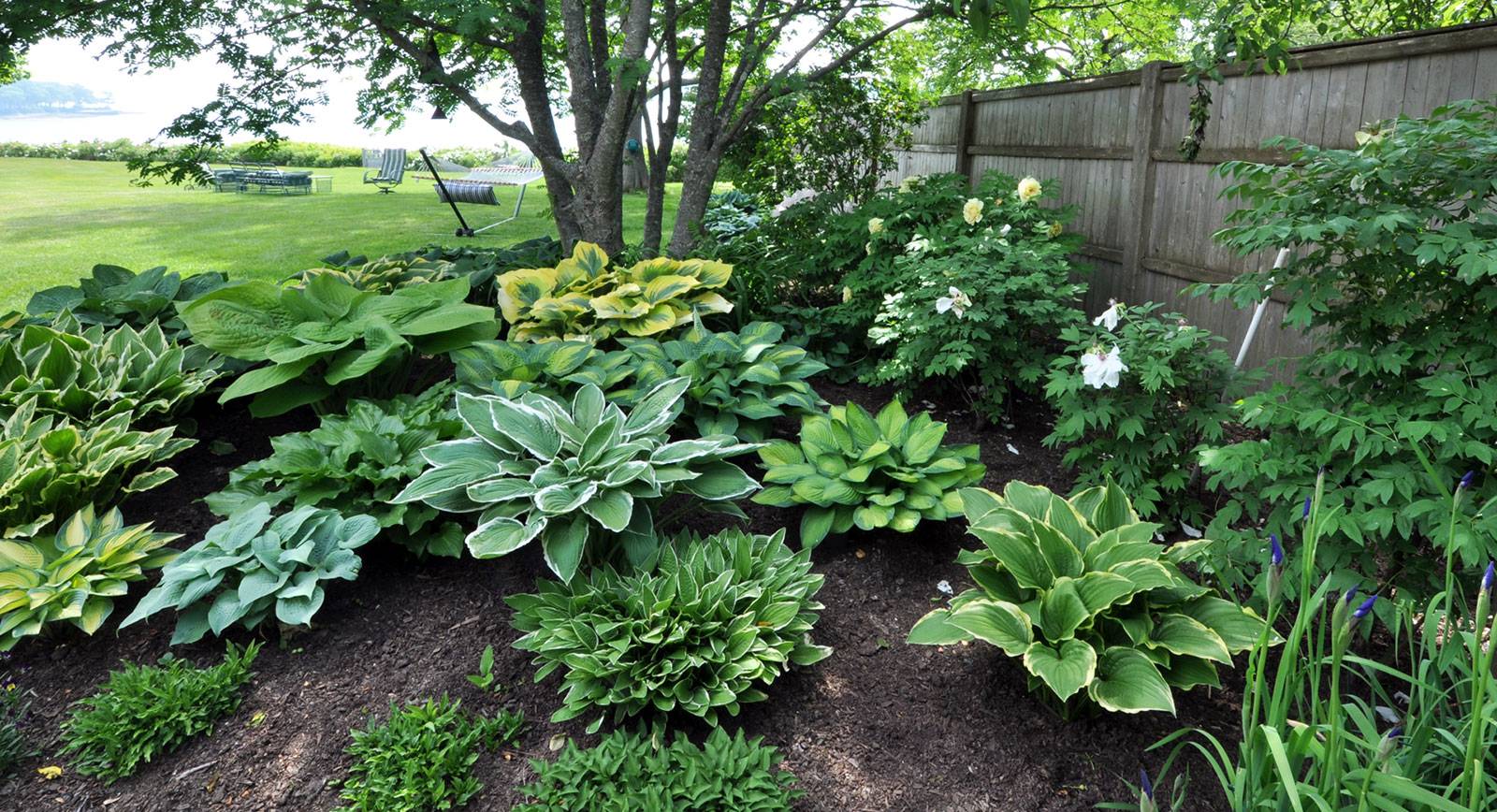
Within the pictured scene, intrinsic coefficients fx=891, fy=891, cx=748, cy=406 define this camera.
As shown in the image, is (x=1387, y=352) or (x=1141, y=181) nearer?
(x=1387, y=352)

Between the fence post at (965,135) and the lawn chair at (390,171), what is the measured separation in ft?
44.9

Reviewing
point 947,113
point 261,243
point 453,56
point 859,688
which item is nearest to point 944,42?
point 947,113

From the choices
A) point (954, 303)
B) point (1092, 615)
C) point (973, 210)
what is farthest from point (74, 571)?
point (973, 210)

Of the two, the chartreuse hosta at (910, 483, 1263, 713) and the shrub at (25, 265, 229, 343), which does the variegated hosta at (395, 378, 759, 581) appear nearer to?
the chartreuse hosta at (910, 483, 1263, 713)

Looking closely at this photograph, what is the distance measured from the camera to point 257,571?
2508 mm

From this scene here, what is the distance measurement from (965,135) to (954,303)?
12.0 feet

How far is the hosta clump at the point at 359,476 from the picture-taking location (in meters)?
2.78

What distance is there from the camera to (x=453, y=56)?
5605 millimetres

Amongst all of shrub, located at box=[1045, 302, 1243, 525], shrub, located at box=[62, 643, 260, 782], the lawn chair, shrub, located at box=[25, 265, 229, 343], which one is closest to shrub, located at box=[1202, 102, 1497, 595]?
shrub, located at box=[1045, 302, 1243, 525]

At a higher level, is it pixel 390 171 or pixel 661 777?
pixel 390 171

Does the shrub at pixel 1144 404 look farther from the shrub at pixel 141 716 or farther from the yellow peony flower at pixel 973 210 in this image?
the shrub at pixel 141 716

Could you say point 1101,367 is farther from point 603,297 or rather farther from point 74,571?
point 74,571

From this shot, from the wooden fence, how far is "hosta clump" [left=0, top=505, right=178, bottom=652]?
3.72 meters

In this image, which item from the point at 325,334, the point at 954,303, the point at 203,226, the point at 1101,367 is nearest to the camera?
the point at 1101,367
